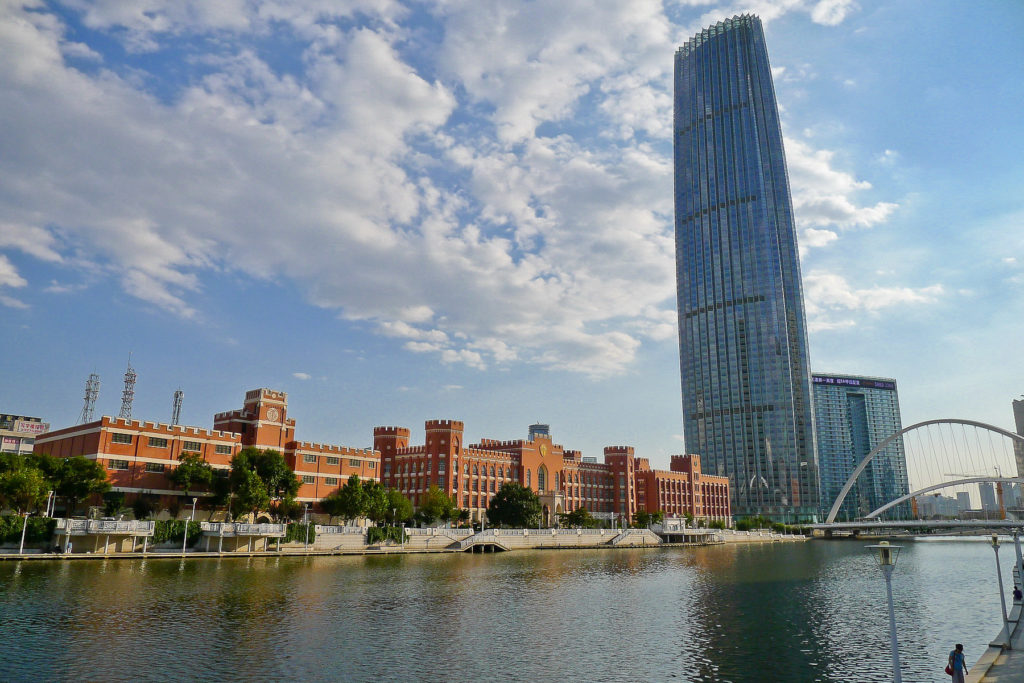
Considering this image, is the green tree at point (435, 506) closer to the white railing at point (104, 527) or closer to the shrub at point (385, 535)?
the shrub at point (385, 535)

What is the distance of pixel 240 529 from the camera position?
87062 mm

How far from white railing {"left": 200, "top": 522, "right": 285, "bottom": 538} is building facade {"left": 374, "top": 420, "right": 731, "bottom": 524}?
50.0 metres

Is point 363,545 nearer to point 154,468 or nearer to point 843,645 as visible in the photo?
point 154,468

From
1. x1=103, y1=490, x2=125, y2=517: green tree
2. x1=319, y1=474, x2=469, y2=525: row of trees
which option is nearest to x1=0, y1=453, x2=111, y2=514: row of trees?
x1=103, y1=490, x2=125, y2=517: green tree

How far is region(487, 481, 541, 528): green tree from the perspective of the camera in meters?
132

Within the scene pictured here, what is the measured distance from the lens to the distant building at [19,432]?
528 ft

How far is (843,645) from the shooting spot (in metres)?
38.5

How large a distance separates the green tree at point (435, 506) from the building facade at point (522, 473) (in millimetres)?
9768

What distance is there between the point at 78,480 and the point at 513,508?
74.2 meters

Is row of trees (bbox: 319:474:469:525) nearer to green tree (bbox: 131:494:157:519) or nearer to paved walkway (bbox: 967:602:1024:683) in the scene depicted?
green tree (bbox: 131:494:157:519)

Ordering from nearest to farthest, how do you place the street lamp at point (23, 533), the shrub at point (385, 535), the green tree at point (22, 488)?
1. the street lamp at point (23, 533)
2. the green tree at point (22, 488)
3. the shrub at point (385, 535)

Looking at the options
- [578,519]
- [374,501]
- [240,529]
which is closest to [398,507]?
[374,501]

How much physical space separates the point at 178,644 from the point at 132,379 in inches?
6140

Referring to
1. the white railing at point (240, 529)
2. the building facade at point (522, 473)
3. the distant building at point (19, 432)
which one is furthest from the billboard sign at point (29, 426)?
the white railing at point (240, 529)
